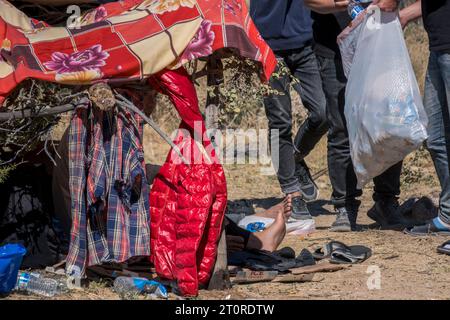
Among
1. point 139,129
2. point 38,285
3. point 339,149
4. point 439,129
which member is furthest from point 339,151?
point 38,285

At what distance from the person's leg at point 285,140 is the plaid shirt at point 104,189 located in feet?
6.66

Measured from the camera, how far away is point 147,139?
11078 millimetres

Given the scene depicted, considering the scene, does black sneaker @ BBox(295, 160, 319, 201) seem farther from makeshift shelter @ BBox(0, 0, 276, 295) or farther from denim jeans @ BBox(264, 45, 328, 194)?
makeshift shelter @ BBox(0, 0, 276, 295)

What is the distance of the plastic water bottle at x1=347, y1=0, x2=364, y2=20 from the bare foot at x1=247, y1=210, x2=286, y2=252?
4.45 feet

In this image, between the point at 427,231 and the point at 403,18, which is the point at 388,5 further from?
the point at 427,231

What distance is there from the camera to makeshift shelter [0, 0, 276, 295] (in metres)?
5.23

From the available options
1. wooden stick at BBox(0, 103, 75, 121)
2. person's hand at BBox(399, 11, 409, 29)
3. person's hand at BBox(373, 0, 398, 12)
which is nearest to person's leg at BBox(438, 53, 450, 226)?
person's hand at BBox(399, 11, 409, 29)

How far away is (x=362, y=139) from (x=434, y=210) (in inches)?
63.6

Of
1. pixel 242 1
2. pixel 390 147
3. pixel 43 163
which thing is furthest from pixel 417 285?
pixel 43 163

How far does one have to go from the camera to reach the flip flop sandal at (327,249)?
620 cm

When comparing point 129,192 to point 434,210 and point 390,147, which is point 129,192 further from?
point 434,210

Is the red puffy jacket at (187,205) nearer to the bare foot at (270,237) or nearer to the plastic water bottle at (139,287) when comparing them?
the plastic water bottle at (139,287)

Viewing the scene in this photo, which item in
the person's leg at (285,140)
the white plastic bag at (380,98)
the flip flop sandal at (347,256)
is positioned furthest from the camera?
the person's leg at (285,140)

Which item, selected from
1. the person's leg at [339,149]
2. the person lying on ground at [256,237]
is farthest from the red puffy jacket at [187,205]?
the person's leg at [339,149]
